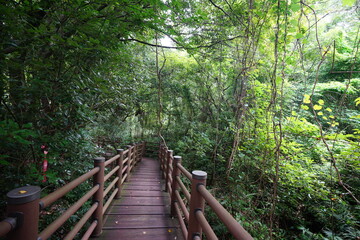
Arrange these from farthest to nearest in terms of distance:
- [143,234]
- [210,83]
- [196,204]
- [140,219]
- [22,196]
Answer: [210,83] → [140,219] → [143,234] → [196,204] → [22,196]

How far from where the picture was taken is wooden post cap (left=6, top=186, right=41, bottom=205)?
2.36 ft

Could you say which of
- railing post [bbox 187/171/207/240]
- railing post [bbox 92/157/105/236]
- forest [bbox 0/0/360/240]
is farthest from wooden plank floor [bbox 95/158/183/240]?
forest [bbox 0/0/360/240]

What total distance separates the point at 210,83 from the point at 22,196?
24.4 feet

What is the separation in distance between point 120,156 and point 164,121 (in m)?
9.81

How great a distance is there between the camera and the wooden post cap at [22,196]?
72cm

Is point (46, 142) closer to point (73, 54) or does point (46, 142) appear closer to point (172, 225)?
point (73, 54)

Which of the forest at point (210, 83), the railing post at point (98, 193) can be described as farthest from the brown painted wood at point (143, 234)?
the forest at point (210, 83)

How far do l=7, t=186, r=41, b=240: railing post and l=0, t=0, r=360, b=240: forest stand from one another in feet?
1.95

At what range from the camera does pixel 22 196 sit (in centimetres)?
74

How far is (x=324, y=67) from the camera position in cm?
934

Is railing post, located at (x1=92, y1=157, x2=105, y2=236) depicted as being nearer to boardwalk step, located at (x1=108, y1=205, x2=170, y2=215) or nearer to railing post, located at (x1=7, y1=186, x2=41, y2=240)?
boardwalk step, located at (x1=108, y1=205, x2=170, y2=215)

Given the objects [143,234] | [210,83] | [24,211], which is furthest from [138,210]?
[210,83]

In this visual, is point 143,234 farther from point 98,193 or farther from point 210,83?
point 210,83

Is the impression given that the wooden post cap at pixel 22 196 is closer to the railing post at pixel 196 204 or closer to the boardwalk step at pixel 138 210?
the railing post at pixel 196 204
